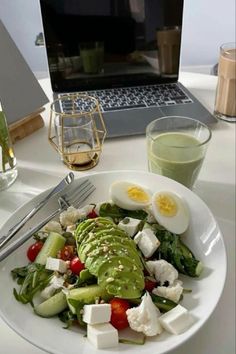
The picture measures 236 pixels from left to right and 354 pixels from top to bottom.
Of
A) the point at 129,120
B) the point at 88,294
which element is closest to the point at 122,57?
the point at 129,120

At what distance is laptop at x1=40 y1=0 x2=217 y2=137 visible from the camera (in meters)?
1.17

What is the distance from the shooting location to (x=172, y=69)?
4.30ft

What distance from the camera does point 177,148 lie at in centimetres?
86

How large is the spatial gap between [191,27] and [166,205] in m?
1.84

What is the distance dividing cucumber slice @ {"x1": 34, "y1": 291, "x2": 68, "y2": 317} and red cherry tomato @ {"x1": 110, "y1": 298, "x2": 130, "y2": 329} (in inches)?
3.2

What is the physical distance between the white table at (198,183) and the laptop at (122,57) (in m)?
0.08

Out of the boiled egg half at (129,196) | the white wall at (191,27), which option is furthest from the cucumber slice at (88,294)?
the white wall at (191,27)

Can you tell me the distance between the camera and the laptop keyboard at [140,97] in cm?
121

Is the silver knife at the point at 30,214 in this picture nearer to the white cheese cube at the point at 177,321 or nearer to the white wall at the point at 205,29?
the white cheese cube at the point at 177,321

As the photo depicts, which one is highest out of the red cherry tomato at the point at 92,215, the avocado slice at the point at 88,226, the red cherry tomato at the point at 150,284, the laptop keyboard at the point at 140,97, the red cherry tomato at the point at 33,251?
the laptop keyboard at the point at 140,97

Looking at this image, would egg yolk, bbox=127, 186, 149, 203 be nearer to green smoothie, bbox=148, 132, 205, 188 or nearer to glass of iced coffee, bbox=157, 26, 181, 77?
green smoothie, bbox=148, 132, 205, 188

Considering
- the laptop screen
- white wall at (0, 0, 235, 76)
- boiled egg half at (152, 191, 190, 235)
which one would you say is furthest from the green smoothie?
white wall at (0, 0, 235, 76)

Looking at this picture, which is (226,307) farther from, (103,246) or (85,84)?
(85,84)

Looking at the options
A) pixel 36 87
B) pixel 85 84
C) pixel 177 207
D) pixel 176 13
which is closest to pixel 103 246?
pixel 177 207
